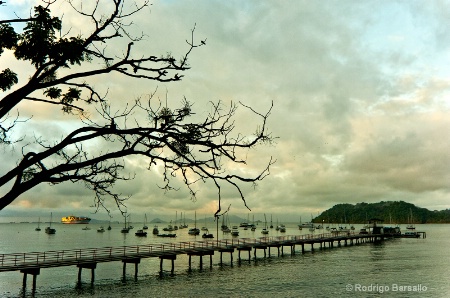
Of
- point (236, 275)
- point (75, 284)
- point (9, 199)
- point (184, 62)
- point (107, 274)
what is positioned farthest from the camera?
point (107, 274)

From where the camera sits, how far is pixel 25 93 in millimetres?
6285

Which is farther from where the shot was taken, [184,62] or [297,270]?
[297,270]

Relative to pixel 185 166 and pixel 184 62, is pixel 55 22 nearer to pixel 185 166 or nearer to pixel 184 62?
pixel 184 62

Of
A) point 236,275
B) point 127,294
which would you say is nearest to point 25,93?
point 127,294

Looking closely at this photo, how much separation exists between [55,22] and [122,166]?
3279 mm

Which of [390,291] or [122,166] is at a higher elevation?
[122,166]

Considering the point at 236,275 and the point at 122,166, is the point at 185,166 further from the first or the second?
the point at 236,275

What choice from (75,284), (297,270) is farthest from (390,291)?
(75,284)

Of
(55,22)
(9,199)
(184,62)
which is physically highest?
(55,22)

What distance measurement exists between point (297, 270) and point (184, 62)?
50541 millimetres

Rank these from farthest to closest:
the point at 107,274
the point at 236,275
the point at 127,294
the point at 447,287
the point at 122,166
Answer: the point at 107,274 < the point at 236,275 < the point at 447,287 < the point at 127,294 < the point at 122,166

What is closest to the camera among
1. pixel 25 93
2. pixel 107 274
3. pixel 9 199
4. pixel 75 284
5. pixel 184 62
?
pixel 9 199

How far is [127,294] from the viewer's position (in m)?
36.9

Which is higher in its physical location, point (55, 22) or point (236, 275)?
point (55, 22)
